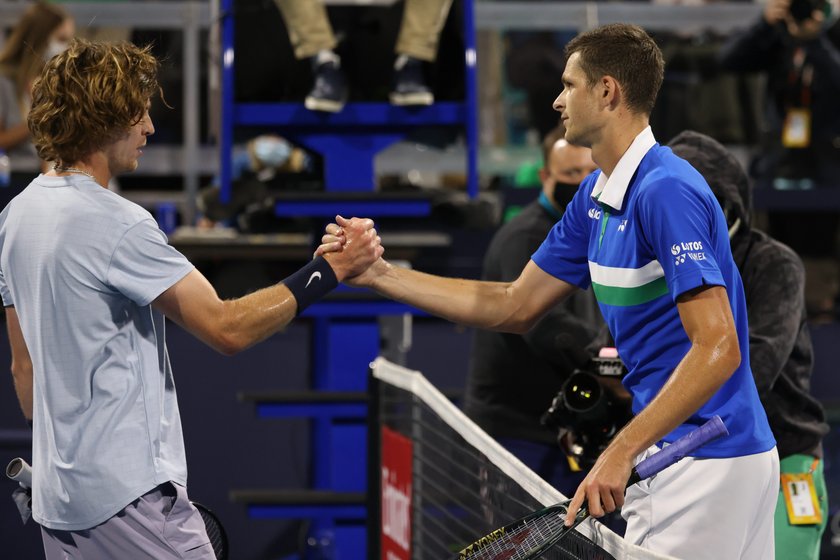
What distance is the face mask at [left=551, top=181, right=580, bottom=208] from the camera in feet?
16.5

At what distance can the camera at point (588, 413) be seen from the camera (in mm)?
3898

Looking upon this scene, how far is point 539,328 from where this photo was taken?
4805mm

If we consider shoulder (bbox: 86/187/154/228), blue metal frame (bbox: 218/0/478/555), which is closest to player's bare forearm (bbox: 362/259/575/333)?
shoulder (bbox: 86/187/154/228)

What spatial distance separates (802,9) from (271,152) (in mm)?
3151

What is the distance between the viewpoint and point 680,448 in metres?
2.77

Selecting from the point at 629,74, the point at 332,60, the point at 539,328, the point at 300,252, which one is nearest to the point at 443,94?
the point at 332,60

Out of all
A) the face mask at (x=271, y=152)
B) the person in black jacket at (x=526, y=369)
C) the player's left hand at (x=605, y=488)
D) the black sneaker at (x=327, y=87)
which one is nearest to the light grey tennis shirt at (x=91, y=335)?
the player's left hand at (x=605, y=488)

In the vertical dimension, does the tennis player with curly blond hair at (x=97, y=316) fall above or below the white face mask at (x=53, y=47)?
below

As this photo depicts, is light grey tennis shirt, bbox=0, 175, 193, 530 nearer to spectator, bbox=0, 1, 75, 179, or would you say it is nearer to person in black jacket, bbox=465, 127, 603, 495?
person in black jacket, bbox=465, 127, 603, 495

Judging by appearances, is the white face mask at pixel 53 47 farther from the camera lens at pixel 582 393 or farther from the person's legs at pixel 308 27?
the camera lens at pixel 582 393

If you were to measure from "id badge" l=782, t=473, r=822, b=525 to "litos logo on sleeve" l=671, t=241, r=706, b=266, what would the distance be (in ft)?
4.15

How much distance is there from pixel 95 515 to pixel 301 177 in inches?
150

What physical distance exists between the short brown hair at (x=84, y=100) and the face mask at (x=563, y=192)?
7.87 ft

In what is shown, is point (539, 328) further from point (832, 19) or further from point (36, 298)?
point (832, 19)
